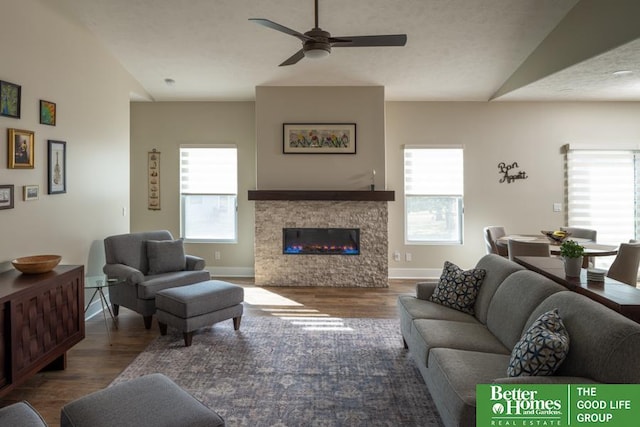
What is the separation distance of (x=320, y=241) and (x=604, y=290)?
396 cm

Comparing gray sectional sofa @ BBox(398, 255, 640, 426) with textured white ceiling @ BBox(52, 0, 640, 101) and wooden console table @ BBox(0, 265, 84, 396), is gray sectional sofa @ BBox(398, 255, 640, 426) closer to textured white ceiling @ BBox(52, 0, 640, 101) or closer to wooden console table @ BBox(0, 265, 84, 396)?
textured white ceiling @ BBox(52, 0, 640, 101)

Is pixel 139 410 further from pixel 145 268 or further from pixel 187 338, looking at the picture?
pixel 145 268

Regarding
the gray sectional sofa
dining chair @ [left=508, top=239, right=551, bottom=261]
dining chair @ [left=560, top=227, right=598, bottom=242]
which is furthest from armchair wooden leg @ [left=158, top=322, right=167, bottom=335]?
dining chair @ [left=560, top=227, right=598, bottom=242]

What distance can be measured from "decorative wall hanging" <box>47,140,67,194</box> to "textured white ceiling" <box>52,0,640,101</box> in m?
1.34

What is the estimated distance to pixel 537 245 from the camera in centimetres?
449

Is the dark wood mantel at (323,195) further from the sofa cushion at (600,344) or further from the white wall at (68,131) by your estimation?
the sofa cushion at (600,344)

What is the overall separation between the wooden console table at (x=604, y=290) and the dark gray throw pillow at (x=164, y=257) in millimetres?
3657

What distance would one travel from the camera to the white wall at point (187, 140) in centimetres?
662

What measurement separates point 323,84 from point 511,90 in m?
2.57

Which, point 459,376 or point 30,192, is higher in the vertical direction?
point 30,192

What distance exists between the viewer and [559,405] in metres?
1.80

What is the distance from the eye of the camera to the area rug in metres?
2.66

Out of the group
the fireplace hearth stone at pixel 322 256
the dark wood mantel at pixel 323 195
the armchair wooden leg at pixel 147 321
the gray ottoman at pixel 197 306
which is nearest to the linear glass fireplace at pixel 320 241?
the fireplace hearth stone at pixel 322 256

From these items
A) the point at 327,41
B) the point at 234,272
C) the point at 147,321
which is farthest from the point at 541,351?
the point at 234,272
